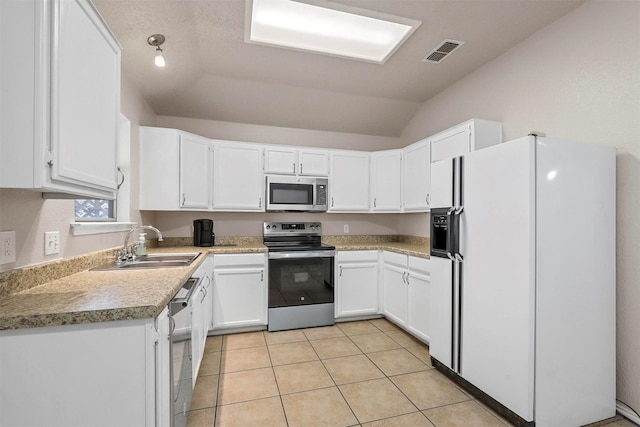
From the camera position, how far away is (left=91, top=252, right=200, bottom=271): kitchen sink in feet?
6.58

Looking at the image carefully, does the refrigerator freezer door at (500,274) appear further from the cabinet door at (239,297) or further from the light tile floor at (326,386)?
the cabinet door at (239,297)

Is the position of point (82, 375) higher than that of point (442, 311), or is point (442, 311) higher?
point (82, 375)

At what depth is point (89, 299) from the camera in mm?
1192

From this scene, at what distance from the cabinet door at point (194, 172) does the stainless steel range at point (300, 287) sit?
955mm

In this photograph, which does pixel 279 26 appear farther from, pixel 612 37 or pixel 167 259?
pixel 612 37

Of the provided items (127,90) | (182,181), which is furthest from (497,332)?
(127,90)

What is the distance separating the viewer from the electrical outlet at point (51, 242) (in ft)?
4.92

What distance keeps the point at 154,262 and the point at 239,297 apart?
105cm

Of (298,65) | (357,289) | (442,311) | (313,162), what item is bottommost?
(357,289)

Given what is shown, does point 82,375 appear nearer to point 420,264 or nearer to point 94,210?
point 94,210

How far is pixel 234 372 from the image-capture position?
7.85 feet

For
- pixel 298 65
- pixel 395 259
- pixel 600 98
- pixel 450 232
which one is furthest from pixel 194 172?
pixel 600 98

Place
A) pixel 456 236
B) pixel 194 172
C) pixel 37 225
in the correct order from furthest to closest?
pixel 194 172 < pixel 456 236 < pixel 37 225

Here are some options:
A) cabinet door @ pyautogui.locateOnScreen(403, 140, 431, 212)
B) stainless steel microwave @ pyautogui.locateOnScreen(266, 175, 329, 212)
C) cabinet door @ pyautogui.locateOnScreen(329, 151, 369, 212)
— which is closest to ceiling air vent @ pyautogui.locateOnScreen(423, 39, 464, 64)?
cabinet door @ pyautogui.locateOnScreen(403, 140, 431, 212)
